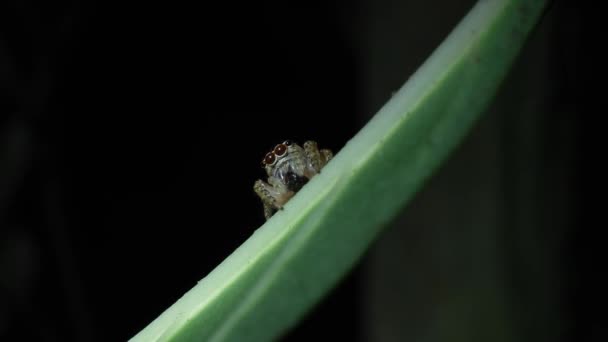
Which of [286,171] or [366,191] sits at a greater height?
[286,171]

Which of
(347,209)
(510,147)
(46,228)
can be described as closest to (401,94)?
(347,209)

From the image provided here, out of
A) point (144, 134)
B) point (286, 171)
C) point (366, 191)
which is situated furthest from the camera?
point (144, 134)

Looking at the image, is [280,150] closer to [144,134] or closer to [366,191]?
[366,191]

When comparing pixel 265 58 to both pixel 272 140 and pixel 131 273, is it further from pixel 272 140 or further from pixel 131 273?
pixel 131 273

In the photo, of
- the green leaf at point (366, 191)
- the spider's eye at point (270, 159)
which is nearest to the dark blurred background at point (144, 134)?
the spider's eye at point (270, 159)

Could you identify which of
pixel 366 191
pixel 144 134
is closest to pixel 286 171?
pixel 366 191

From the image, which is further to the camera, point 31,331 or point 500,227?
point 31,331

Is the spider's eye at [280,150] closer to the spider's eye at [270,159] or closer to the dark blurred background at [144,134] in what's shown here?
the spider's eye at [270,159]
